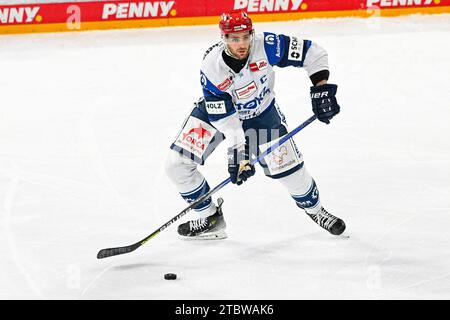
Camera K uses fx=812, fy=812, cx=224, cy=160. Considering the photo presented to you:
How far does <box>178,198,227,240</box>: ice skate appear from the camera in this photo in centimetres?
407

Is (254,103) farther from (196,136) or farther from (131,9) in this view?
(131,9)

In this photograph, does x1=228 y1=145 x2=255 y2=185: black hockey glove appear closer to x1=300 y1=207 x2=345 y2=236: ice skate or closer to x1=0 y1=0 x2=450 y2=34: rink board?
x1=300 y1=207 x2=345 y2=236: ice skate

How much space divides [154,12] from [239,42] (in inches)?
214

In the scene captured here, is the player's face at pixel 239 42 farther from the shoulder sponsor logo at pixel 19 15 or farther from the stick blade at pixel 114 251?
the shoulder sponsor logo at pixel 19 15

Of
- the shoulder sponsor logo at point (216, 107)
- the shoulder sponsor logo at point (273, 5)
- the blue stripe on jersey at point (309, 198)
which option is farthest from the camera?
the shoulder sponsor logo at point (273, 5)

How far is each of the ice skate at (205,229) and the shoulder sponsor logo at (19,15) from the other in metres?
5.27

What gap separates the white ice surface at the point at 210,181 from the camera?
355 cm

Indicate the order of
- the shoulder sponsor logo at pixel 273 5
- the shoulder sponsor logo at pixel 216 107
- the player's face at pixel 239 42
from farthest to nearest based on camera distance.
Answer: the shoulder sponsor logo at pixel 273 5 < the shoulder sponsor logo at pixel 216 107 < the player's face at pixel 239 42

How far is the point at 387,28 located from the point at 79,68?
3.14 metres

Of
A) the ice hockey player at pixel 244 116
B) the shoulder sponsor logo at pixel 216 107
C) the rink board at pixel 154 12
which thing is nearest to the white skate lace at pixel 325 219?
the ice hockey player at pixel 244 116

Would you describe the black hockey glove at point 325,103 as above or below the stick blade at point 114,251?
above
